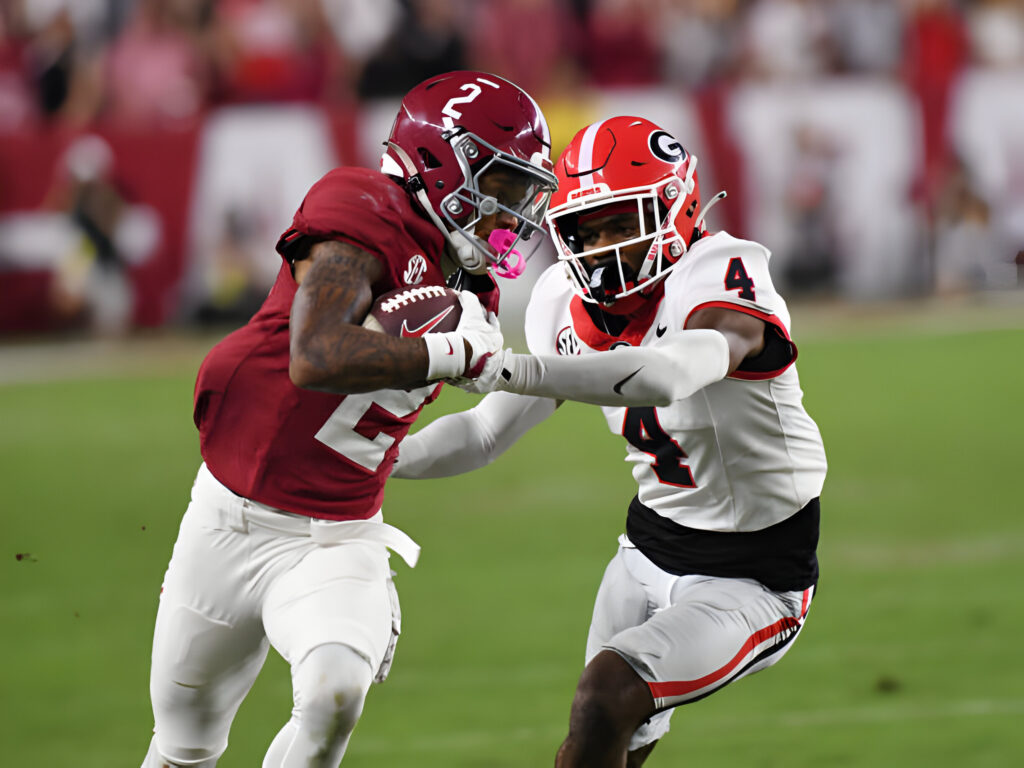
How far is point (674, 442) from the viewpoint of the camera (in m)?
3.83

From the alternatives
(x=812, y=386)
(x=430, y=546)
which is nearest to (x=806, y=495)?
(x=430, y=546)

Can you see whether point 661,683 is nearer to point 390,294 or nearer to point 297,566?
point 297,566

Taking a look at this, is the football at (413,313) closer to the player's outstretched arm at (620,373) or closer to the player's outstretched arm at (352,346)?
the player's outstretched arm at (352,346)

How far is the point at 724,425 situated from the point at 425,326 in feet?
3.21

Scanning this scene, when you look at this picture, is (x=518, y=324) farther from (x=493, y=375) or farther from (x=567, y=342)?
(x=493, y=375)

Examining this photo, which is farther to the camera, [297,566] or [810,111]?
[810,111]

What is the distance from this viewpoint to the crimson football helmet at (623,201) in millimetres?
3740

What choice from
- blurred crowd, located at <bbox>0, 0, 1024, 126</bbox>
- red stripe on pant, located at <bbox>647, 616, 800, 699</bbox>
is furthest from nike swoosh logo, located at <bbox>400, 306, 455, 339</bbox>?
blurred crowd, located at <bbox>0, 0, 1024, 126</bbox>

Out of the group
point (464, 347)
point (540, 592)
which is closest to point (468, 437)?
point (464, 347)

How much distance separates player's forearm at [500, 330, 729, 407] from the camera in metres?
3.25

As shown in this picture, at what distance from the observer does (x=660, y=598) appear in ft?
13.0

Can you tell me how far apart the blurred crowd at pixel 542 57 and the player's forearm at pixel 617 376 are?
9.60 meters

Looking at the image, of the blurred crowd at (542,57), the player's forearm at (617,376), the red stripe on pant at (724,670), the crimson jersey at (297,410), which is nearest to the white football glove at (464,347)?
the player's forearm at (617,376)

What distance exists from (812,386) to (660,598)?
692 centimetres
